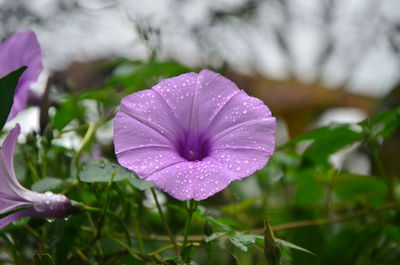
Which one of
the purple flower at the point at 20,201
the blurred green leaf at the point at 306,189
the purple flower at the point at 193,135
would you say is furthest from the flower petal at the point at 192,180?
the blurred green leaf at the point at 306,189

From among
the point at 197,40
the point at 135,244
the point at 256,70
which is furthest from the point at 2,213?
the point at 256,70

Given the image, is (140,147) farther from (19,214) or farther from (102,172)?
(19,214)

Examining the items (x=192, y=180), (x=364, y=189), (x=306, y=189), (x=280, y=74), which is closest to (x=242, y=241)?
(x=192, y=180)

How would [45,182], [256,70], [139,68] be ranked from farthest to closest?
[256,70] < [139,68] < [45,182]

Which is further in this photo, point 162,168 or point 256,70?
point 256,70

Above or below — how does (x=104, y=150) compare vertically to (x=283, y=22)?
above

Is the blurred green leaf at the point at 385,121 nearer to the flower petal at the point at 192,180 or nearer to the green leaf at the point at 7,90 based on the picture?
the flower petal at the point at 192,180

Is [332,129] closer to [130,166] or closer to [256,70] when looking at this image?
[130,166]

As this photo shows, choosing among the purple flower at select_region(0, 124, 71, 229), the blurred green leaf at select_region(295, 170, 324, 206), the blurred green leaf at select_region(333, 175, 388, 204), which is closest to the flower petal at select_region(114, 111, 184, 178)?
the purple flower at select_region(0, 124, 71, 229)
